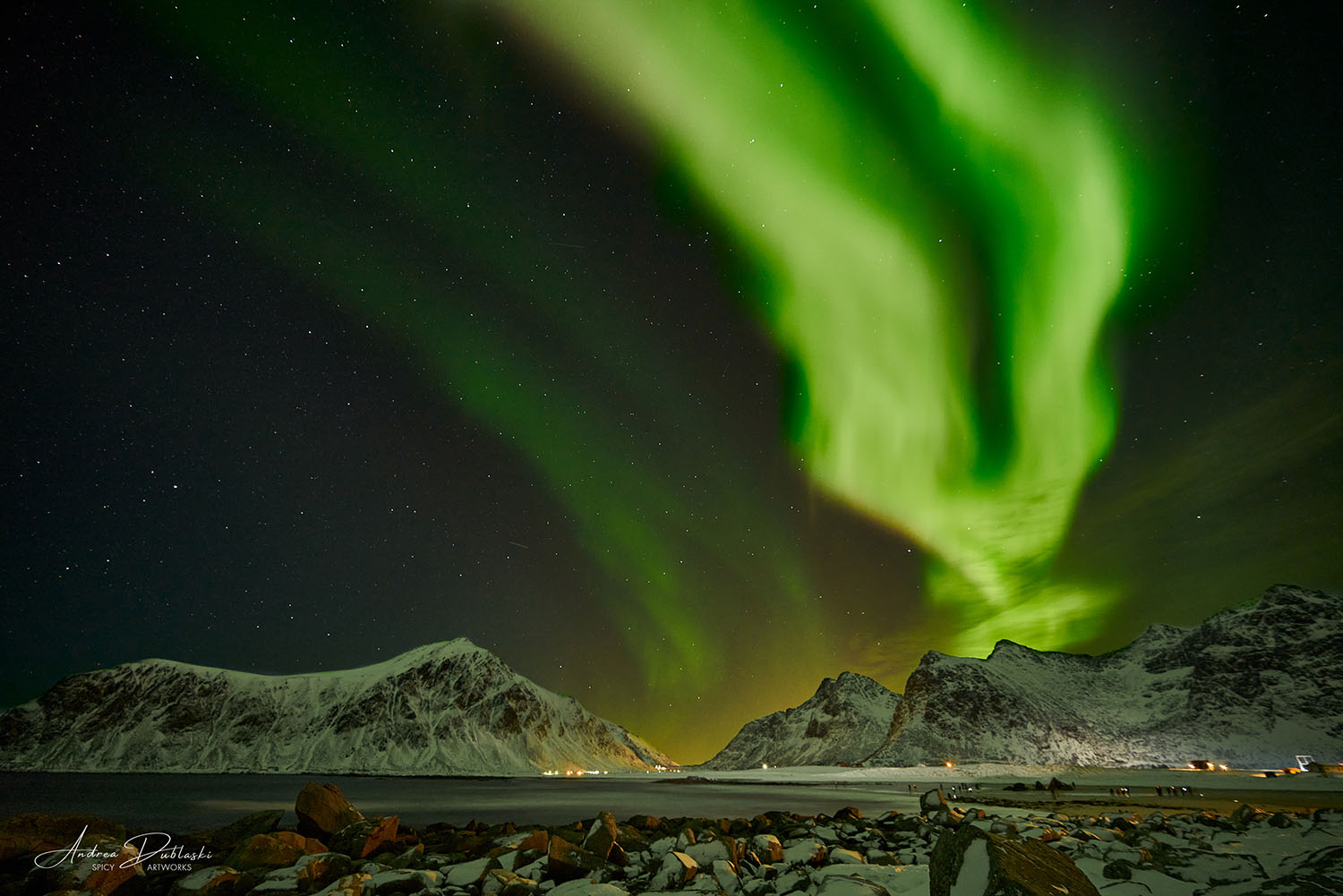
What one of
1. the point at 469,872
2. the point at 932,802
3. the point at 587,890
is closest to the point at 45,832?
the point at 469,872

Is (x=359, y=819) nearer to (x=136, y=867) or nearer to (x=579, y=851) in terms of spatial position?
(x=136, y=867)

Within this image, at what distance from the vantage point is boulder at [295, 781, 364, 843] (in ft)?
53.8

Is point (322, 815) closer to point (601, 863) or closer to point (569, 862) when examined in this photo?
point (569, 862)

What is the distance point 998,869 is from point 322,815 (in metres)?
17.4

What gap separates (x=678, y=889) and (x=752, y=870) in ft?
7.58

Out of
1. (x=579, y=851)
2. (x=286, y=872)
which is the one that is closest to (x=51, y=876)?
(x=286, y=872)

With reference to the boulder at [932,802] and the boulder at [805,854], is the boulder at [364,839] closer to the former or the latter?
the boulder at [805,854]

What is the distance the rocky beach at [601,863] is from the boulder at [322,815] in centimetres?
4

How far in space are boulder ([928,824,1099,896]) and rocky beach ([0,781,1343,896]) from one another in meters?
0.02

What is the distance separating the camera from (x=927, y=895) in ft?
30.7

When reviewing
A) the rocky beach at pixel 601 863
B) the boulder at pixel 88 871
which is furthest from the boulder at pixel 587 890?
the boulder at pixel 88 871

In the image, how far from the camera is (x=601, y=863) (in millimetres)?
13297

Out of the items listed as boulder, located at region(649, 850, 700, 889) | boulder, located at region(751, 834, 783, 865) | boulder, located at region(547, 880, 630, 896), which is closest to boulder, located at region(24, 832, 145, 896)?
boulder, located at region(547, 880, 630, 896)

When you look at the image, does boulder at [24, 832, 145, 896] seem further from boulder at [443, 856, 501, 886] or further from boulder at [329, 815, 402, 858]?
boulder at [443, 856, 501, 886]
